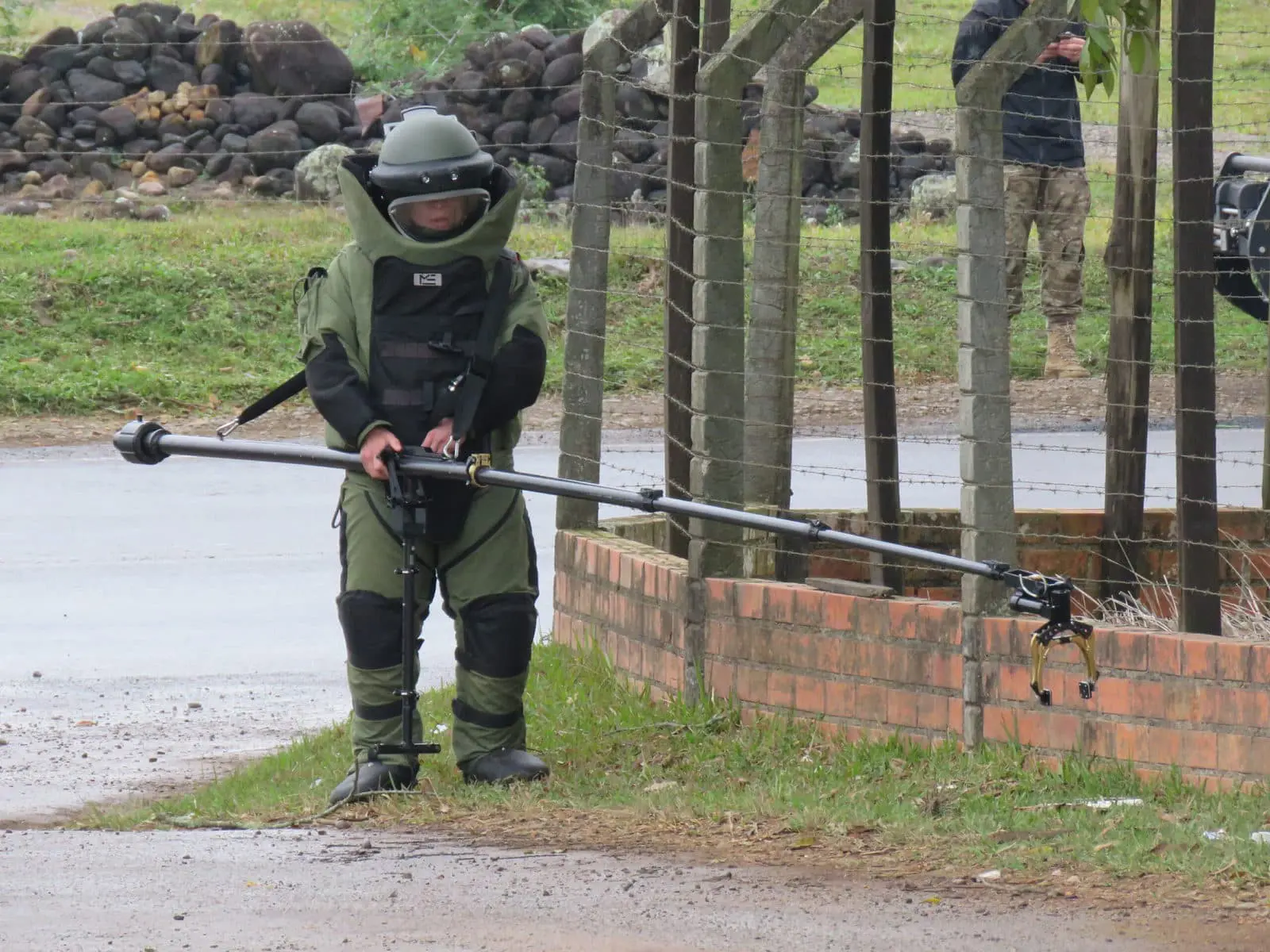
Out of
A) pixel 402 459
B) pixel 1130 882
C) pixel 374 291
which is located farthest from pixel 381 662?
pixel 1130 882

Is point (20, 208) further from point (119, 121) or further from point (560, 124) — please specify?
point (560, 124)

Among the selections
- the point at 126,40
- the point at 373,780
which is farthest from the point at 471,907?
the point at 126,40

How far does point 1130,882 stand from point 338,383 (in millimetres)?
2471

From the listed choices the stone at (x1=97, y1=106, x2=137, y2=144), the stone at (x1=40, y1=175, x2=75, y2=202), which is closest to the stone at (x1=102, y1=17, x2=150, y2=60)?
the stone at (x1=97, y1=106, x2=137, y2=144)

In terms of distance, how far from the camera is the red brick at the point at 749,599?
6.39 m

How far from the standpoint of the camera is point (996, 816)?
5195 millimetres

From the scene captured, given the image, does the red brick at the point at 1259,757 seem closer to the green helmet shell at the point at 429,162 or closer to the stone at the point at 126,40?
the green helmet shell at the point at 429,162

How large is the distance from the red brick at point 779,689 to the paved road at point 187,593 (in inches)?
28.5

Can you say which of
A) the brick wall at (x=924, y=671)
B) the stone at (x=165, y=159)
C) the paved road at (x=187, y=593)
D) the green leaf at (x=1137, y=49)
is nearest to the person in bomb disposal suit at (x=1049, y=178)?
the paved road at (x=187, y=593)

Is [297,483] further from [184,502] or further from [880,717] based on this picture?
[880,717]

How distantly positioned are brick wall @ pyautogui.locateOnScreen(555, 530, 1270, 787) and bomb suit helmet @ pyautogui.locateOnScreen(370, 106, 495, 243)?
1.38 m

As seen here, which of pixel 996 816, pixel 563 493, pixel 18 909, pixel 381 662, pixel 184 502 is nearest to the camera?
pixel 18 909

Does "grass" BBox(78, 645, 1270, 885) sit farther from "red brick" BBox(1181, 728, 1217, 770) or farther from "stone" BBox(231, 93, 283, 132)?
"stone" BBox(231, 93, 283, 132)

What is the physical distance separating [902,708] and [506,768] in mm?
1096
